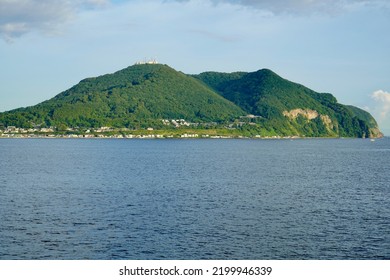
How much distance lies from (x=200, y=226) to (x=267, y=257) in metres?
14.4

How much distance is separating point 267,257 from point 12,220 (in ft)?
114

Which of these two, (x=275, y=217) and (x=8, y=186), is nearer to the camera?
(x=275, y=217)

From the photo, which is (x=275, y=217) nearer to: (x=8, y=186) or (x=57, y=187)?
(x=57, y=187)

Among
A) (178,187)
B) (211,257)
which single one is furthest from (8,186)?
(211,257)

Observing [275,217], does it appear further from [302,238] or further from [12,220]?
[12,220]

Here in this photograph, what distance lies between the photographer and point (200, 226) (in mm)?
67438

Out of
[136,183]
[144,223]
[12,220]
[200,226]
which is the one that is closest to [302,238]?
[200,226]
